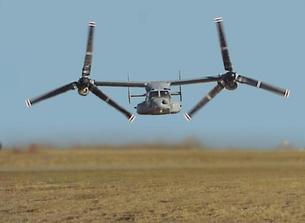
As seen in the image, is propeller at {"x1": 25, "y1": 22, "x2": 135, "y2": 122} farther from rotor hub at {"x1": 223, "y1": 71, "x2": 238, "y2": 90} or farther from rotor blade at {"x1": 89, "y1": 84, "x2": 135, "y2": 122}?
rotor hub at {"x1": 223, "y1": 71, "x2": 238, "y2": 90}

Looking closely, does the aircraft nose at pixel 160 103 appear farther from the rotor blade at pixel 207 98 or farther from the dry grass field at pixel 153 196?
the dry grass field at pixel 153 196

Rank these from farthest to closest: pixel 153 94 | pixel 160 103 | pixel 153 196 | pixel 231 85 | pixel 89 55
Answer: pixel 153 196 → pixel 89 55 → pixel 231 85 → pixel 160 103 → pixel 153 94

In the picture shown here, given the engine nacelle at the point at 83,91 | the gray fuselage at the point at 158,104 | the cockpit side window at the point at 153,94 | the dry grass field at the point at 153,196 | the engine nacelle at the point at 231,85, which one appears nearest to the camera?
the cockpit side window at the point at 153,94

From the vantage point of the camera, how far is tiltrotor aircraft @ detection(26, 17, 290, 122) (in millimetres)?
25406

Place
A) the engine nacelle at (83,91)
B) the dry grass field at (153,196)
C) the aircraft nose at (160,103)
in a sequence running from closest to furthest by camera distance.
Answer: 1. the aircraft nose at (160,103)
2. the engine nacelle at (83,91)
3. the dry grass field at (153,196)

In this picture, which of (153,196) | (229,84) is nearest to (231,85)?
(229,84)

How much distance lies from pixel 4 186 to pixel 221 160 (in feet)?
199

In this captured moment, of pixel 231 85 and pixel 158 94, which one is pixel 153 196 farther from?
pixel 158 94

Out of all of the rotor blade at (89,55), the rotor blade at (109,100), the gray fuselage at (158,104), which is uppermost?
the rotor blade at (89,55)

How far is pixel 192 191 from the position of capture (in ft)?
207

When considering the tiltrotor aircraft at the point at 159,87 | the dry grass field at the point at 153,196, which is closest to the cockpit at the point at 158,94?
the tiltrotor aircraft at the point at 159,87

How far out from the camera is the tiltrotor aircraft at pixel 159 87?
83.4ft

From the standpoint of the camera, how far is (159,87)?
2541 centimetres

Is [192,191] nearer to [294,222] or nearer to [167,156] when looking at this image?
[294,222]
